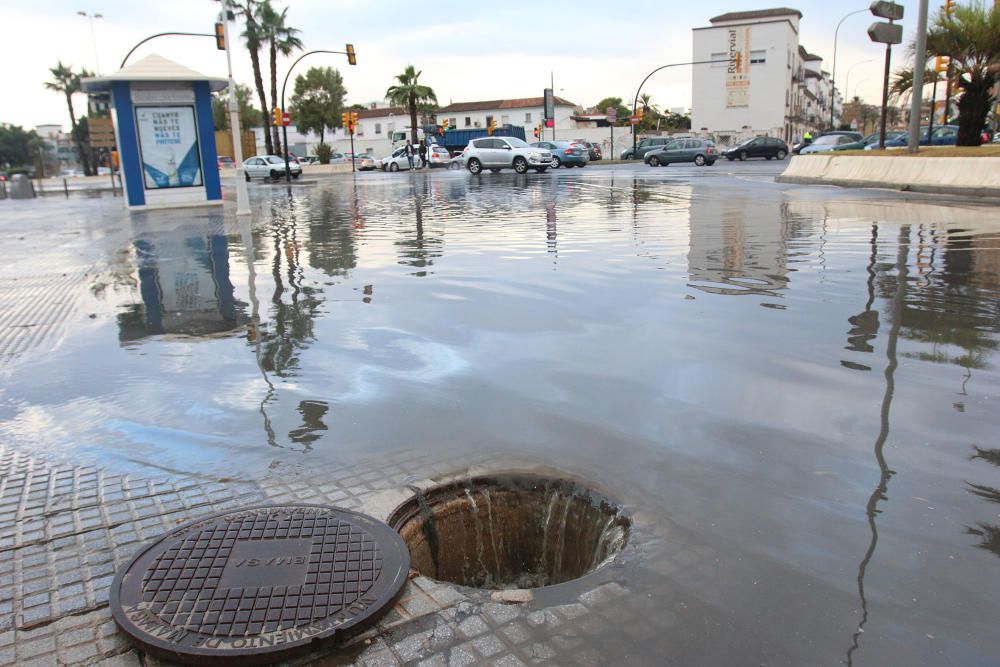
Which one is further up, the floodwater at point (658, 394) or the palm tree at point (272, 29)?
the palm tree at point (272, 29)

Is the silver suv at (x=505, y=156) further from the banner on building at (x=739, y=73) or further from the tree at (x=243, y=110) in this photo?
the tree at (x=243, y=110)

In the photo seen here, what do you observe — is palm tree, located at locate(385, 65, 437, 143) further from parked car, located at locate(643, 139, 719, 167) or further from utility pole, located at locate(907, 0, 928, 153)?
utility pole, located at locate(907, 0, 928, 153)

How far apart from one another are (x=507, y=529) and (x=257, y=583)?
1.15m

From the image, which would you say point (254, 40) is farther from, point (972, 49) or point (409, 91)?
point (972, 49)

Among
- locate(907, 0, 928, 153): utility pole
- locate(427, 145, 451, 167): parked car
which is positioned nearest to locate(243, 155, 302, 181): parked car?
locate(427, 145, 451, 167): parked car

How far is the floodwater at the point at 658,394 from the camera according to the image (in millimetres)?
2703

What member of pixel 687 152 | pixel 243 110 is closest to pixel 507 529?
pixel 687 152

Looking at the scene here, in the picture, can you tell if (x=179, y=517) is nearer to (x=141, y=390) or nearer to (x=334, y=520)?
(x=334, y=520)

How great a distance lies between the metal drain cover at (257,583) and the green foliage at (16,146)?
127467 mm

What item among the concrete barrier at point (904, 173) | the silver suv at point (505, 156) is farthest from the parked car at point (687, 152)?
the concrete barrier at point (904, 173)

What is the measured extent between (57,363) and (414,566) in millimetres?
3897

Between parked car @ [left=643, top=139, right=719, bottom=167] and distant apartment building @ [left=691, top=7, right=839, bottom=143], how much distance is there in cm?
3888

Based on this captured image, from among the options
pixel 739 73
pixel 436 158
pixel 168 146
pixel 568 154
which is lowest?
pixel 568 154

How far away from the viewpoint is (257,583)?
2713 millimetres
